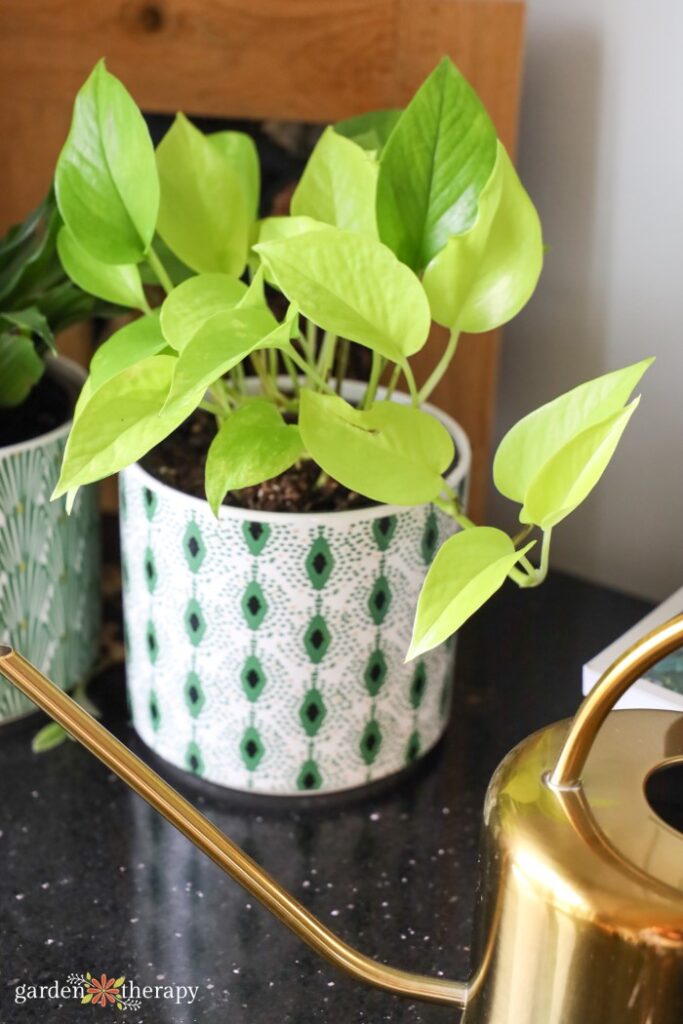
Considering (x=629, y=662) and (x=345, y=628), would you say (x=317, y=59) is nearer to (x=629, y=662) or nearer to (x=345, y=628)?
(x=345, y=628)

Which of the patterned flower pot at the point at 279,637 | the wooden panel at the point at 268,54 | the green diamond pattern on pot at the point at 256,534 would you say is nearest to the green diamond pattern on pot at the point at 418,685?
the patterned flower pot at the point at 279,637

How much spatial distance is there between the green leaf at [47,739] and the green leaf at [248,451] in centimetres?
22

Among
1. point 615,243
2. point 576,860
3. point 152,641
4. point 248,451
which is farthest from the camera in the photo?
point 615,243

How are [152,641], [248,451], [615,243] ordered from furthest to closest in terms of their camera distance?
[615,243], [152,641], [248,451]

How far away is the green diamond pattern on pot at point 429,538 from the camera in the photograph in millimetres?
510

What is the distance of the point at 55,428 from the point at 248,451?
0.61 ft

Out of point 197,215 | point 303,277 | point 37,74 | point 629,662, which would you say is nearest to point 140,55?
point 37,74

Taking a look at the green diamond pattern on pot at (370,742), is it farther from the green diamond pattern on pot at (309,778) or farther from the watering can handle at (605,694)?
the watering can handle at (605,694)

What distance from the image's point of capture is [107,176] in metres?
0.49

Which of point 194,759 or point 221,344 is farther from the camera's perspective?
point 194,759

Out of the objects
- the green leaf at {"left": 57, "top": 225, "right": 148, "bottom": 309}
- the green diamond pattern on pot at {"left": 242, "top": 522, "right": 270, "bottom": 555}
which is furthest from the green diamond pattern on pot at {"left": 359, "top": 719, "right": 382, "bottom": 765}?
the green leaf at {"left": 57, "top": 225, "right": 148, "bottom": 309}

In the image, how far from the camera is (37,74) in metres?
0.67

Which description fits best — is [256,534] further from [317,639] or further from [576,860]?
[576,860]

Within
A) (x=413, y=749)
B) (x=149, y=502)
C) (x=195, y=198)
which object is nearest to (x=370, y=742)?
(x=413, y=749)
